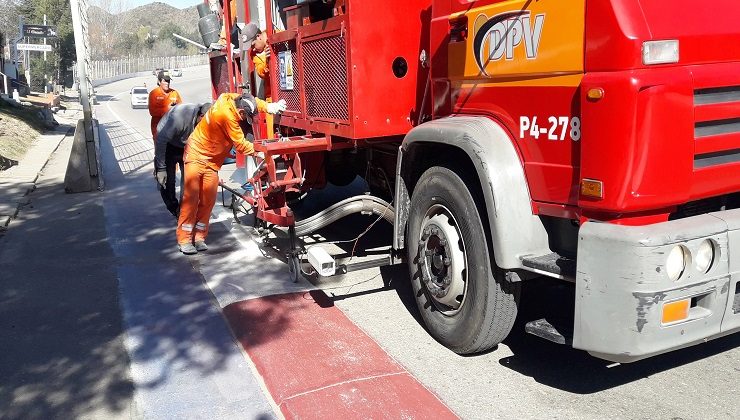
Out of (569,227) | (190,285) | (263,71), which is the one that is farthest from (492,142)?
(263,71)

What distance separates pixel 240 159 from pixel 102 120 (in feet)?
68.2

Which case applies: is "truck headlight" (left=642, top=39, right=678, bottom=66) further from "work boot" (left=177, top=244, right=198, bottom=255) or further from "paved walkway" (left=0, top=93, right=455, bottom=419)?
"work boot" (left=177, top=244, right=198, bottom=255)

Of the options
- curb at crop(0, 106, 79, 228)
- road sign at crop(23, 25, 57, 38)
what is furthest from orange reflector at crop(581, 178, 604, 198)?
road sign at crop(23, 25, 57, 38)

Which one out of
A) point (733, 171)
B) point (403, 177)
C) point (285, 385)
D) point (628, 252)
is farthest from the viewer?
point (403, 177)

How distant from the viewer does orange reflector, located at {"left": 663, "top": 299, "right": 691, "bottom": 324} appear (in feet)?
9.57

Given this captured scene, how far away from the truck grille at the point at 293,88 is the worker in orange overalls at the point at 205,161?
177 millimetres

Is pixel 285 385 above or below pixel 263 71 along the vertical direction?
below

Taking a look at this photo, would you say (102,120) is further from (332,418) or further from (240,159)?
(332,418)

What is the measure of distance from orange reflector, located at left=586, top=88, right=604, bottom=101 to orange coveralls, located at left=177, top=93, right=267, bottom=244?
388 centimetres

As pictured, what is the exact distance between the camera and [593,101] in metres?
2.97

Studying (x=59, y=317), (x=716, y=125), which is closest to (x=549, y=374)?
(x=716, y=125)

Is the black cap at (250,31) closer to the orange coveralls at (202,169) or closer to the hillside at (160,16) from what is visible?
the orange coveralls at (202,169)

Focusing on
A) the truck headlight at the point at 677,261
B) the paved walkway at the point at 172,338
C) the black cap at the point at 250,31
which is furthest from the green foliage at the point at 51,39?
the truck headlight at the point at 677,261

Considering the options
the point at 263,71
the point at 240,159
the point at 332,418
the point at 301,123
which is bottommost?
the point at 332,418
